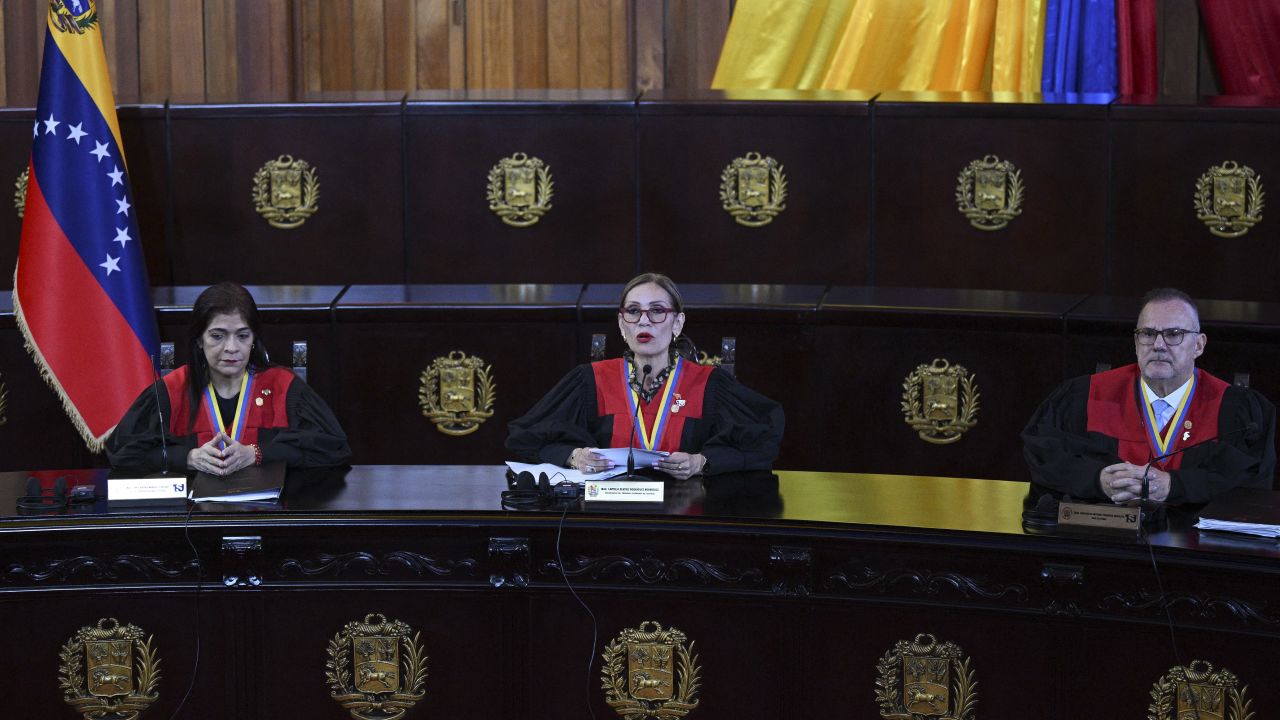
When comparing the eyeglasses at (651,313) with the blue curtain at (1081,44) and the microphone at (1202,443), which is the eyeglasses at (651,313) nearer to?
the microphone at (1202,443)

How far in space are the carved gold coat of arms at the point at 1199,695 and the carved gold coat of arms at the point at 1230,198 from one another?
219cm

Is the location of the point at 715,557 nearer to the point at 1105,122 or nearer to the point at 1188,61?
the point at 1105,122

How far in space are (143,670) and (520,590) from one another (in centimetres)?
80

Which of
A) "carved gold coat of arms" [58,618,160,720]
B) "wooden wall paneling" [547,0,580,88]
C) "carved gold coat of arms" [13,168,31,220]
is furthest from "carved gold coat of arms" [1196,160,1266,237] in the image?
"carved gold coat of arms" [13,168,31,220]

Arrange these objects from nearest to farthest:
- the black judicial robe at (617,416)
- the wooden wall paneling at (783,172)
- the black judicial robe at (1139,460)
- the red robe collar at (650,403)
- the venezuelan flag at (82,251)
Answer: the black judicial robe at (1139,460) < the black judicial robe at (617,416) < the red robe collar at (650,403) < the venezuelan flag at (82,251) < the wooden wall paneling at (783,172)

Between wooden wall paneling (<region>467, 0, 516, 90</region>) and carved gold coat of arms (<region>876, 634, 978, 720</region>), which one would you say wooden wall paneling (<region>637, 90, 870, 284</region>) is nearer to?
wooden wall paneling (<region>467, 0, 516, 90</region>)

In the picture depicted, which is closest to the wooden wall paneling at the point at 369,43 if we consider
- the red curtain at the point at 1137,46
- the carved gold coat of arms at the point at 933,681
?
the red curtain at the point at 1137,46

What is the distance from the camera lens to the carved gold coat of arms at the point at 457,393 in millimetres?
5055

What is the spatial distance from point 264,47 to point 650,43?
142 centimetres

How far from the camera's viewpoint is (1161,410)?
12.8 feet

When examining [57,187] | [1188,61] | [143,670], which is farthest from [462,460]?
[1188,61]

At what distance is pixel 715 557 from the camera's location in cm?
341

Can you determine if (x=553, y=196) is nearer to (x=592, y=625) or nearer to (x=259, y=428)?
(x=259, y=428)

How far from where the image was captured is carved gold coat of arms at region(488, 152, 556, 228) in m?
5.32
